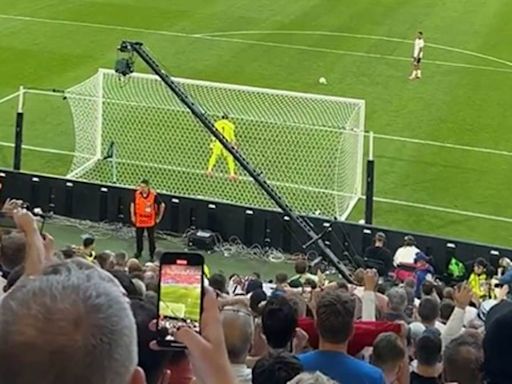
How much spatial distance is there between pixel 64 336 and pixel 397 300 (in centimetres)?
710

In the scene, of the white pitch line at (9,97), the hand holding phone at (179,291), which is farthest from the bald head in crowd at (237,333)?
the white pitch line at (9,97)

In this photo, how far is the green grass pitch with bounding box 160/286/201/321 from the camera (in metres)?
4.12

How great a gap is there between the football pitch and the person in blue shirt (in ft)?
41.9

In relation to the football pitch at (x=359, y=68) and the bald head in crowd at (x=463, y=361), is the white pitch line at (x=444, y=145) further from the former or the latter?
the bald head in crowd at (x=463, y=361)

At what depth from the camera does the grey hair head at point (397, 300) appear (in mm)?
9180

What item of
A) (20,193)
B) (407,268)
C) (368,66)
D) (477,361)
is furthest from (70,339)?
(368,66)

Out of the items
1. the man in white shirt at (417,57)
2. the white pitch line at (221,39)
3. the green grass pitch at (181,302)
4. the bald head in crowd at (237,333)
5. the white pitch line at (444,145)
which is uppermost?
the white pitch line at (221,39)

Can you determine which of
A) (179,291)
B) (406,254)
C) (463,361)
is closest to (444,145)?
(406,254)

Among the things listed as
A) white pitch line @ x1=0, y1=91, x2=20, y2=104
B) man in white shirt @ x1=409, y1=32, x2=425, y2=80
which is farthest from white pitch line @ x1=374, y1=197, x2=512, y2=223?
white pitch line @ x1=0, y1=91, x2=20, y2=104

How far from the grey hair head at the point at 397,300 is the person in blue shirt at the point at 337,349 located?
3.55 metres

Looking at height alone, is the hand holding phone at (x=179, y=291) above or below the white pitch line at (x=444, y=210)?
below

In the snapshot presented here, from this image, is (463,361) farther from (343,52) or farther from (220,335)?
(343,52)

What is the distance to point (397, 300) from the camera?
9.35 metres

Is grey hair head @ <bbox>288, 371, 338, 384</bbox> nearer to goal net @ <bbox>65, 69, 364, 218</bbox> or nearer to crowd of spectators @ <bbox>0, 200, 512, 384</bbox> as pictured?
crowd of spectators @ <bbox>0, 200, 512, 384</bbox>
